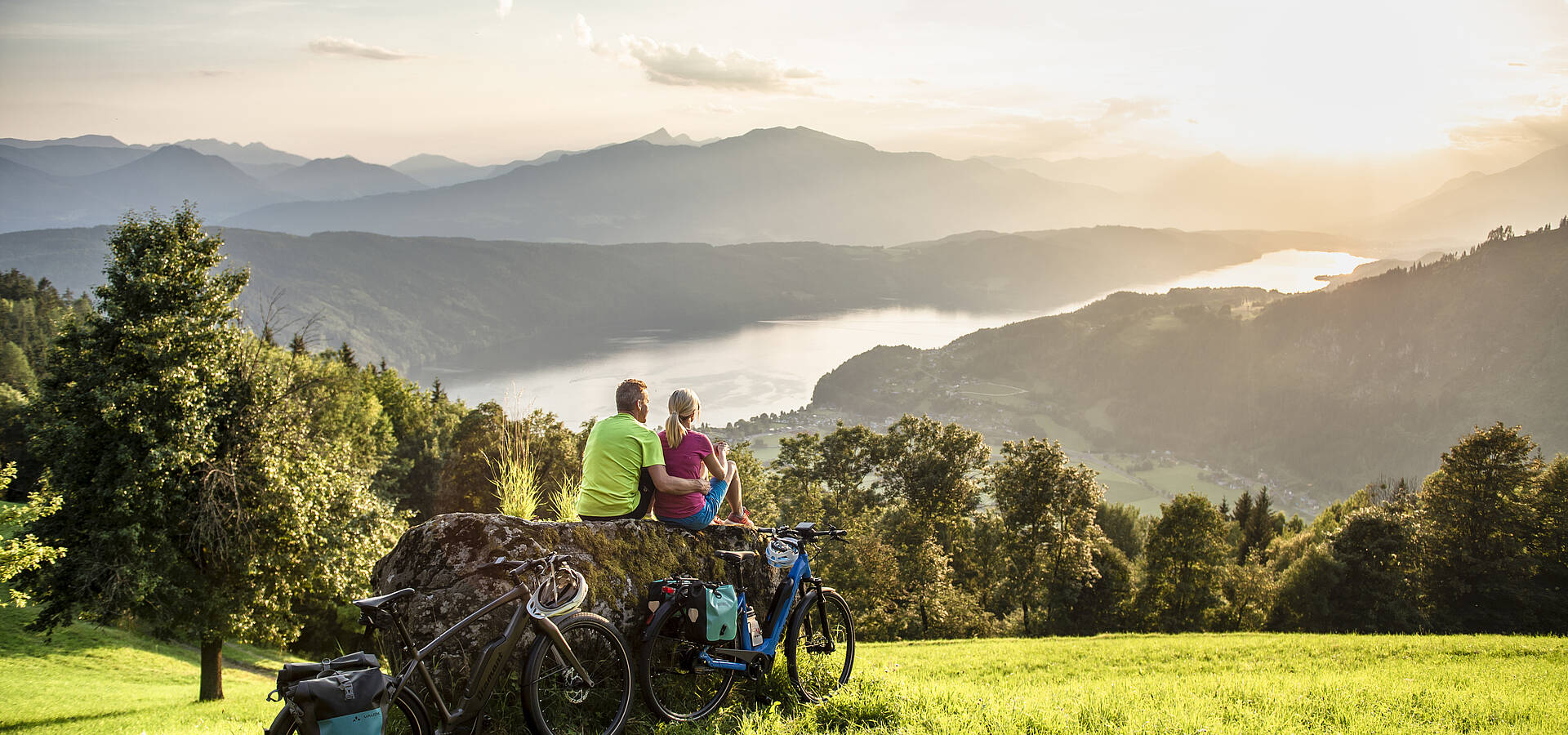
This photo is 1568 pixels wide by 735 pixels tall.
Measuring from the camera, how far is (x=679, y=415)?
5.80 m

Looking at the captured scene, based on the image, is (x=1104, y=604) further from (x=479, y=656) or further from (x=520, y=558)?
(x=479, y=656)

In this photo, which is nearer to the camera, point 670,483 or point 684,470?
point 670,483

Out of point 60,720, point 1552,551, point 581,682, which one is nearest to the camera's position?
point 581,682

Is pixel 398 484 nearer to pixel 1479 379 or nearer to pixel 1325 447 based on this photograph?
pixel 1325 447

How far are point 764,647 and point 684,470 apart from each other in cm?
145

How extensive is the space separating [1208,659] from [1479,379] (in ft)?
808

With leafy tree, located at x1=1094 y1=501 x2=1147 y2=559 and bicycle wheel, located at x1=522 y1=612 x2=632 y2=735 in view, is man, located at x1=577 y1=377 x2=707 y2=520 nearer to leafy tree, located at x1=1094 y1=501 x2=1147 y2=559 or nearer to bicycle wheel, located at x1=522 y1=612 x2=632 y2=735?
bicycle wheel, located at x1=522 y1=612 x2=632 y2=735

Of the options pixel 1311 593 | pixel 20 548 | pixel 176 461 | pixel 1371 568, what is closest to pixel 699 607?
pixel 20 548

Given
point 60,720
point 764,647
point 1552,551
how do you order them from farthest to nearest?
1. point 1552,551
2. point 60,720
3. point 764,647

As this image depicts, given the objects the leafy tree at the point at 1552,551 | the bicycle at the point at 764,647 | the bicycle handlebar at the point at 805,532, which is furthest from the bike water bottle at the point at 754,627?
the leafy tree at the point at 1552,551

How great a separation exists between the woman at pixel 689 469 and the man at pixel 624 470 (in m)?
0.13

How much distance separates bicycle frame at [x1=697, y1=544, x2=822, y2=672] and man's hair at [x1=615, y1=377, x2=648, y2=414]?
162cm

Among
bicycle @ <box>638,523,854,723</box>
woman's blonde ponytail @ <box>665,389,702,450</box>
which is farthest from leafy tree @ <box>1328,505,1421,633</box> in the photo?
woman's blonde ponytail @ <box>665,389,702,450</box>

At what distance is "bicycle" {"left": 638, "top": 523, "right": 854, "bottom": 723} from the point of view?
16.1ft
